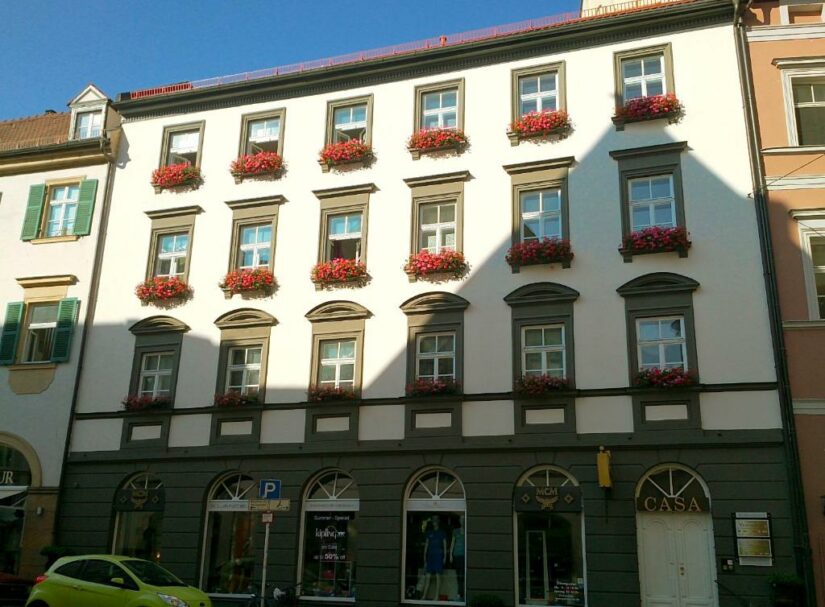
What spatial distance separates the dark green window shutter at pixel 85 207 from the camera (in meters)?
24.8

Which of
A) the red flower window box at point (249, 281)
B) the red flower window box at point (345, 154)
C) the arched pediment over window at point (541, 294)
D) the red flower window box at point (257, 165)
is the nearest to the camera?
the arched pediment over window at point (541, 294)

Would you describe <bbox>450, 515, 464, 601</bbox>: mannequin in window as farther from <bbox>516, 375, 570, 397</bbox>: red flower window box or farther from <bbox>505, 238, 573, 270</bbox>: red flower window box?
<bbox>505, 238, 573, 270</bbox>: red flower window box

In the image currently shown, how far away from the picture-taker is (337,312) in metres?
21.3

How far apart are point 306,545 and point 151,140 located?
13.1 meters

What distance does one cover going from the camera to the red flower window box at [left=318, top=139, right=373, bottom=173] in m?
22.5

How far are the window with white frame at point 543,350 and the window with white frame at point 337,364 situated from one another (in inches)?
173

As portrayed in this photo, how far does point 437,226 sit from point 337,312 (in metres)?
3.36

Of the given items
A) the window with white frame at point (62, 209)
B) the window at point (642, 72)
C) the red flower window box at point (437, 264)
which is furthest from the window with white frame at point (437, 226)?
the window with white frame at point (62, 209)

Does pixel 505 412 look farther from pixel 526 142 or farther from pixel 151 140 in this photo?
pixel 151 140

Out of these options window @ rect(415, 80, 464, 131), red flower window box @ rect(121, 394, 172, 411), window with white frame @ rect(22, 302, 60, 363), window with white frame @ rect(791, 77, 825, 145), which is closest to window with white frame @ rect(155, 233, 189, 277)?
window with white frame @ rect(22, 302, 60, 363)

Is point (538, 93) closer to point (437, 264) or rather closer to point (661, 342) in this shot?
point (437, 264)

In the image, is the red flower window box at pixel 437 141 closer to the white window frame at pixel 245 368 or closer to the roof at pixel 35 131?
the white window frame at pixel 245 368

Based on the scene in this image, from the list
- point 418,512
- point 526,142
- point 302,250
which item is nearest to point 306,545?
point 418,512

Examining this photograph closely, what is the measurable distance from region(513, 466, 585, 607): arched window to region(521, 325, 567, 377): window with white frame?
7.32 feet
